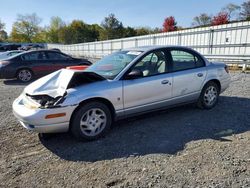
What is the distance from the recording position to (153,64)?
4.86 meters

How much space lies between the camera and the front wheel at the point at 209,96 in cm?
553

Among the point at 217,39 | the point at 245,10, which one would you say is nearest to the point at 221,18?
the point at 245,10

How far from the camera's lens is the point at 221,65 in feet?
19.2

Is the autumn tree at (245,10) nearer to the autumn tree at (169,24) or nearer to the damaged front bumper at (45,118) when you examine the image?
the autumn tree at (169,24)

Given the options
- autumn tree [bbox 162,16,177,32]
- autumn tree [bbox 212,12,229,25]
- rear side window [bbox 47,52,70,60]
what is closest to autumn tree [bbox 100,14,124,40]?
autumn tree [bbox 162,16,177,32]

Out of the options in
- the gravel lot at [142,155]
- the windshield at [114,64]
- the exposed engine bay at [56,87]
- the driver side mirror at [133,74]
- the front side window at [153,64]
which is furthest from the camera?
the front side window at [153,64]

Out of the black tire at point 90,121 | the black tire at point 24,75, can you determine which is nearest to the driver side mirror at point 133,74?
the black tire at point 90,121

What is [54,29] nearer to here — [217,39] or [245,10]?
[245,10]

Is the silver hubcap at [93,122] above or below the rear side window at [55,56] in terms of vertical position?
below

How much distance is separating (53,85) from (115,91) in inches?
43.5

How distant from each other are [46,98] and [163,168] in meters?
2.11

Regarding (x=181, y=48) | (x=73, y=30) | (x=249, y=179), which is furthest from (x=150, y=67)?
(x=73, y=30)

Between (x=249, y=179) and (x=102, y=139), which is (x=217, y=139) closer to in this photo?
(x=249, y=179)

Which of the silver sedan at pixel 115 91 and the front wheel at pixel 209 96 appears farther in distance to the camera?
the front wheel at pixel 209 96
